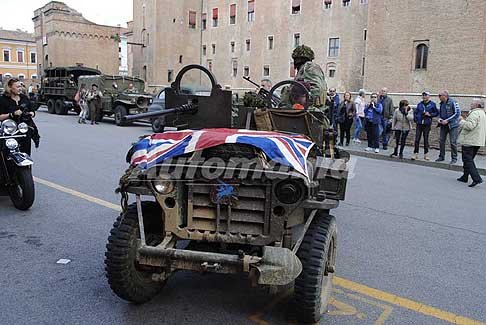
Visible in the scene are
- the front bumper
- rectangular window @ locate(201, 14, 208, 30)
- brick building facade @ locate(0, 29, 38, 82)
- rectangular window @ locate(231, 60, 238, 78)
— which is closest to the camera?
the front bumper

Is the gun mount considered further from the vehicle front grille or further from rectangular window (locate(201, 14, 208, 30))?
rectangular window (locate(201, 14, 208, 30))

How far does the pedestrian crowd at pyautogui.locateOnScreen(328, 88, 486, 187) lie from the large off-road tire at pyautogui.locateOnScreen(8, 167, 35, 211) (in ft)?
27.2

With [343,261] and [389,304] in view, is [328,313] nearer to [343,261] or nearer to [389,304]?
[389,304]

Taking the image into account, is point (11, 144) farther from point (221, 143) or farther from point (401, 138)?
point (401, 138)

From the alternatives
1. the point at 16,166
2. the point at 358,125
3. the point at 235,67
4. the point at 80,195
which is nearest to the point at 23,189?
the point at 16,166

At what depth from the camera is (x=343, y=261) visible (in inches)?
189

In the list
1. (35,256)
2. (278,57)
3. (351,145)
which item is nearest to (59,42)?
(278,57)

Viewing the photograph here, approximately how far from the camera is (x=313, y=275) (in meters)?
3.28

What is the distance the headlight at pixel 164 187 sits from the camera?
3330 mm

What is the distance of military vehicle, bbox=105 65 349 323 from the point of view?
10.5ft

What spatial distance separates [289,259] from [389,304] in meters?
1.32

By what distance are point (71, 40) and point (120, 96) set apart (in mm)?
32569

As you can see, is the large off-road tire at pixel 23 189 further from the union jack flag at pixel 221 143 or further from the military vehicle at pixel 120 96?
the military vehicle at pixel 120 96

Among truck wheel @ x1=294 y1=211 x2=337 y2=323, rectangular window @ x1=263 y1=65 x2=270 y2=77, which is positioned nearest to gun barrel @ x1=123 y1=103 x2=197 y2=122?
truck wheel @ x1=294 y1=211 x2=337 y2=323
